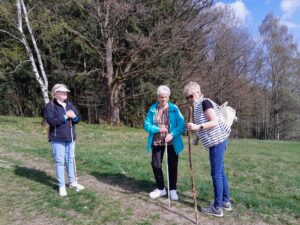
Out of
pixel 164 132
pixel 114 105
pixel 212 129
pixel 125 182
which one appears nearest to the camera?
pixel 212 129

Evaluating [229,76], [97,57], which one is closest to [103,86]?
[97,57]

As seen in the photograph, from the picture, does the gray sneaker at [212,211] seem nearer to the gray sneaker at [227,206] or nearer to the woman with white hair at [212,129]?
the woman with white hair at [212,129]

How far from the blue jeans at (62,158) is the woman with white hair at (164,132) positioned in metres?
1.68

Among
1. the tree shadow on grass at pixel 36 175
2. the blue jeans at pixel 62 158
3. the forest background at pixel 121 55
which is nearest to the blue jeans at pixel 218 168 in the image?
the blue jeans at pixel 62 158

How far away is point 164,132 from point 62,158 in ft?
6.77

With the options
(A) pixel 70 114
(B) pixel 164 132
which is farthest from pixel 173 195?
(A) pixel 70 114

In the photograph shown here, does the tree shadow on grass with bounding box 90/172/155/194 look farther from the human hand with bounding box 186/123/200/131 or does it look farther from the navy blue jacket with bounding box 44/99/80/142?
the human hand with bounding box 186/123/200/131

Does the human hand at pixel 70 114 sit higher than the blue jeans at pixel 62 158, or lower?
higher

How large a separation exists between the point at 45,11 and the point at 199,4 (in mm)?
12920

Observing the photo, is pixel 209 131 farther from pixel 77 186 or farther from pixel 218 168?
pixel 77 186

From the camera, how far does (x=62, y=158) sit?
6031 mm

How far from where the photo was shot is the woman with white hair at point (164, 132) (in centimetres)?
536

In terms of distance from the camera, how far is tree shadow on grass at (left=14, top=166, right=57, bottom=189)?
6.84 metres

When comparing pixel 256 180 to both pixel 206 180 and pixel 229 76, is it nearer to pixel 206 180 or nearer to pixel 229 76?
pixel 206 180
